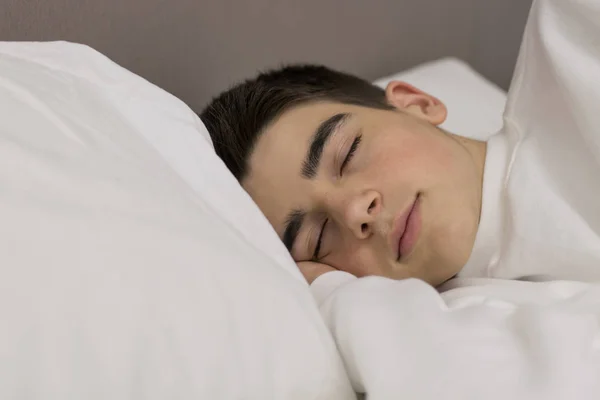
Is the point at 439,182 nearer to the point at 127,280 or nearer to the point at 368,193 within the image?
the point at 368,193

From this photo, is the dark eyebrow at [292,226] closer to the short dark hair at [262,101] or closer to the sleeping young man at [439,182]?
the sleeping young man at [439,182]

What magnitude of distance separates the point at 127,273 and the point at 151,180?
116 millimetres

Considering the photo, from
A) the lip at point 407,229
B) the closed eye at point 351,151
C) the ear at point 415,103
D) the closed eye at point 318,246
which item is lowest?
the closed eye at point 318,246

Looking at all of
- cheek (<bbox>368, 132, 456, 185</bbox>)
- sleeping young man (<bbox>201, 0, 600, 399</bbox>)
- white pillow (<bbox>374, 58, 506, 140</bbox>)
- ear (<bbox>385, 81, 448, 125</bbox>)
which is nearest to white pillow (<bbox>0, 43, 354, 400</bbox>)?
sleeping young man (<bbox>201, 0, 600, 399</bbox>)

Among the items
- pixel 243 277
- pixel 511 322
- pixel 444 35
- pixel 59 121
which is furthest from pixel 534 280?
pixel 444 35

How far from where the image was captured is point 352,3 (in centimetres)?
130

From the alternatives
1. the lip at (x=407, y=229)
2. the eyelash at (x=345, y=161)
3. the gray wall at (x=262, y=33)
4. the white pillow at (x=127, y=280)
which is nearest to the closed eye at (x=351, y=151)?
the eyelash at (x=345, y=161)

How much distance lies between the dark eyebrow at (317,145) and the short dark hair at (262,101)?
9 centimetres

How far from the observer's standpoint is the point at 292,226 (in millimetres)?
830

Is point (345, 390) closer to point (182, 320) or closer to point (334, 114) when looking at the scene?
point (182, 320)

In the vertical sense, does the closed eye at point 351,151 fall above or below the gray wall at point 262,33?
below

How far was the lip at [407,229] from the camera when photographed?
78cm

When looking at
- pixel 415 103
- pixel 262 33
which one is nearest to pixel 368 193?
pixel 415 103

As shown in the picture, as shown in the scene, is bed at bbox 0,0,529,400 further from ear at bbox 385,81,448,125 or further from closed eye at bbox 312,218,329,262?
ear at bbox 385,81,448,125
